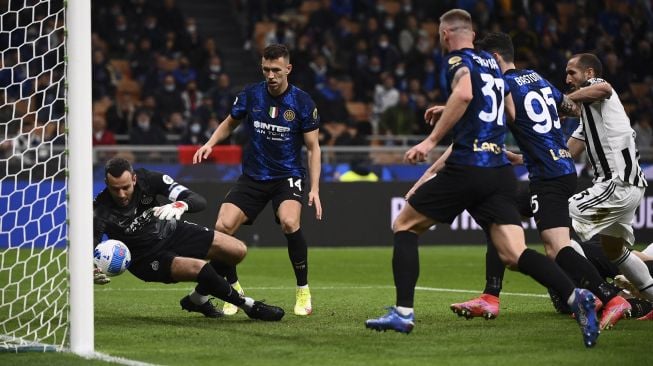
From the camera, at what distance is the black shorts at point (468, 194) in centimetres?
720

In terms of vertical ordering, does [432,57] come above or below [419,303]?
above

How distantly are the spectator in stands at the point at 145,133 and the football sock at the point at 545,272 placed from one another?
41.0ft

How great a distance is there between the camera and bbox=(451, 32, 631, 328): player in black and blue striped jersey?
7.92 metres

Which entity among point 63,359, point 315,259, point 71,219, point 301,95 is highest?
point 301,95

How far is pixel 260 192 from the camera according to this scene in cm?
941

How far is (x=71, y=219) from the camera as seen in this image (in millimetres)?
6617

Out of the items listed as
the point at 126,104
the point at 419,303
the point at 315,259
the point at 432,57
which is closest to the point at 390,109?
the point at 432,57

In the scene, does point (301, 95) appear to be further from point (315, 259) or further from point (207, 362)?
point (315, 259)

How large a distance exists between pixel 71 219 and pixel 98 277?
3.75ft

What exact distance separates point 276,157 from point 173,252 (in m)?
1.41

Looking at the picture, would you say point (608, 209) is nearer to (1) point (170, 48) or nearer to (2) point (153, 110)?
(2) point (153, 110)

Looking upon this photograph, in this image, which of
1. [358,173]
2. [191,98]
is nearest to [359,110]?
[191,98]

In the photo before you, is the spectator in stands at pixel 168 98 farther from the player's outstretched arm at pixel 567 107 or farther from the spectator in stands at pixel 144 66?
the player's outstretched arm at pixel 567 107

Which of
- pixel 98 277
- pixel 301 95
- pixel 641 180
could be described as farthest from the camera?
pixel 301 95
